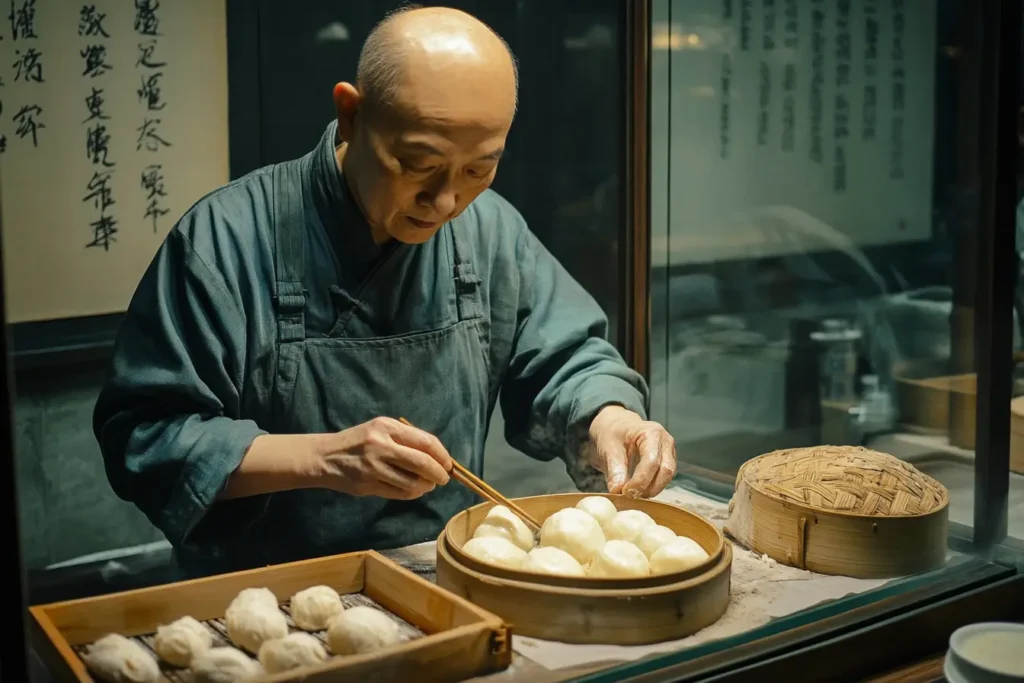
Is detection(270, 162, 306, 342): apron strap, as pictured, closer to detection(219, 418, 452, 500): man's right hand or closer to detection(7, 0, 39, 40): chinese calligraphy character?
detection(219, 418, 452, 500): man's right hand

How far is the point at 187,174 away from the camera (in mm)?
2340

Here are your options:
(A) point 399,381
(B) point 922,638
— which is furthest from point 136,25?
(B) point 922,638

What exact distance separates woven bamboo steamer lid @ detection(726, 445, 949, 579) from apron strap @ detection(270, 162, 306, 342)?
1062 mm

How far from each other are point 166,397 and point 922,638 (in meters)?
1.63

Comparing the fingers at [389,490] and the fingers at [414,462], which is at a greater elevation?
the fingers at [414,462]

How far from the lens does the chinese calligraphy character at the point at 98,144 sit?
2.09m

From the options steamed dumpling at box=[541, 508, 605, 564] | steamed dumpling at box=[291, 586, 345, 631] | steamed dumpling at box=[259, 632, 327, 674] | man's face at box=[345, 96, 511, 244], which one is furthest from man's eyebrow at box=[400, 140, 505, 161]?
steamed dumpling at box=[259, 632, 327, 674]

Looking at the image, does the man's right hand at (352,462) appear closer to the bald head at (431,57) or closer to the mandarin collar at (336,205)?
the mandarin collar at (336,205)

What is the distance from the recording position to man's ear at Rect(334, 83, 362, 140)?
2.31 meters

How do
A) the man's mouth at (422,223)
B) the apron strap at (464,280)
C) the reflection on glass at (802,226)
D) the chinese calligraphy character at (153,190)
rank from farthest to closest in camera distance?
the reflection on glass at (802,226) → the apron strap at (464,280) → the man's mouth at (422,223) → the chinese calligraphy character at (153,190)

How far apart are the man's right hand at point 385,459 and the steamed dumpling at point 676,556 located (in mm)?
434

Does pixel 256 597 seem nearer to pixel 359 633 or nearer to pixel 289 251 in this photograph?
pixel 359 633

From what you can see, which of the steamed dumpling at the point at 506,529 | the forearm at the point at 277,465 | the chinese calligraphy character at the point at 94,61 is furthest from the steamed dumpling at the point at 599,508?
the chinese calligraphy character at the point at 94,61

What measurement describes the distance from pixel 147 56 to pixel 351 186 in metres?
0.48
